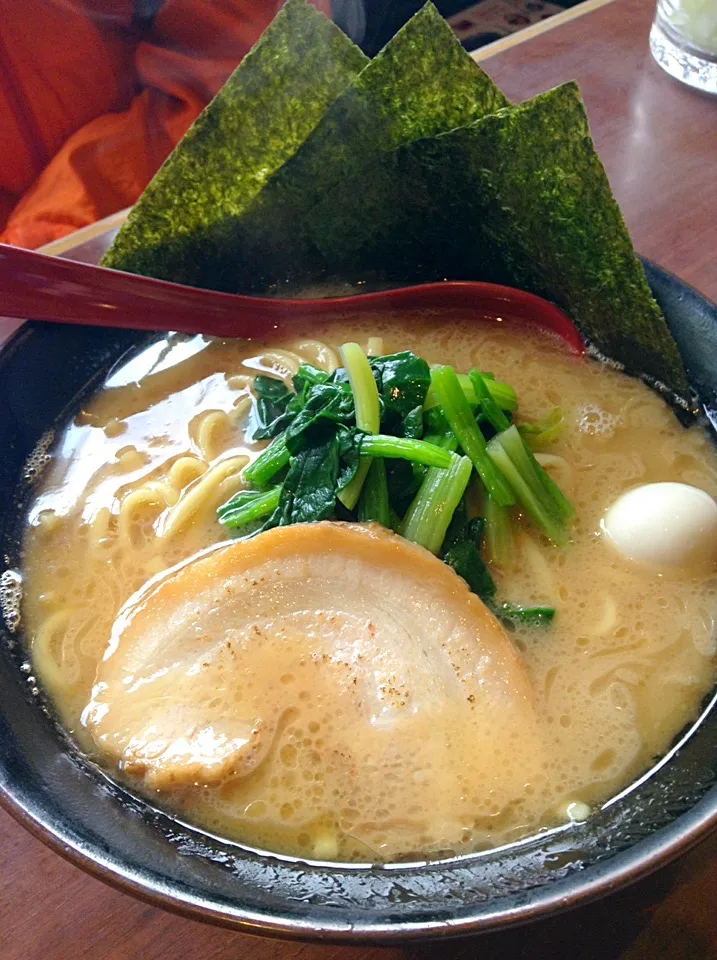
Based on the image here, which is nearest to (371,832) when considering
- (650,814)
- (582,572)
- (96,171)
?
(650,814)

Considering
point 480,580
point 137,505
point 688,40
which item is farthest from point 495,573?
point 688,40

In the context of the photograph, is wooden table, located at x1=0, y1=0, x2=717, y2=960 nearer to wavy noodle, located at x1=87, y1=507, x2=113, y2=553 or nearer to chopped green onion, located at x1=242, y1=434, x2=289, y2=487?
wavy noodle, located at x1=87, y1=507, x2=113, y2=553

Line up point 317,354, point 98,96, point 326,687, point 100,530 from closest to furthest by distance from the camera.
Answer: point 326,687
point 100,530
point 317,354
point 98,96

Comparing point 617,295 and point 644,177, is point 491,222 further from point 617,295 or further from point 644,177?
point 644,177

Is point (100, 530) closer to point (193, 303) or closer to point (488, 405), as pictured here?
point (193, 303)

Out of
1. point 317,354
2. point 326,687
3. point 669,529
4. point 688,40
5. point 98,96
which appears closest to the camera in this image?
point 326,687

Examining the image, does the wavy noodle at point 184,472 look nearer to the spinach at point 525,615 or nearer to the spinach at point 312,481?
the spinach at point 312,481

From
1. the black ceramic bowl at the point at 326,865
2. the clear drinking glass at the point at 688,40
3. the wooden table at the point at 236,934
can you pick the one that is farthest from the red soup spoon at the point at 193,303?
the clear drinking glass at the point at 688,40
